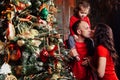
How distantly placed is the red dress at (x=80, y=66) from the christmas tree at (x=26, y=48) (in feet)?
2.64

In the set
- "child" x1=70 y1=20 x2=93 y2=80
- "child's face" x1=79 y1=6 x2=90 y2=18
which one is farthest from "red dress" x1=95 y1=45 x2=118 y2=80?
"child's face" x1=79 y1=6 x2=90 y2=18

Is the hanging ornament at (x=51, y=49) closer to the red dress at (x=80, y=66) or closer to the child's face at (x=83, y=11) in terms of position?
the red dress at (x=80, y=66)

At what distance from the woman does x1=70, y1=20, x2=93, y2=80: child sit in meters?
0.15

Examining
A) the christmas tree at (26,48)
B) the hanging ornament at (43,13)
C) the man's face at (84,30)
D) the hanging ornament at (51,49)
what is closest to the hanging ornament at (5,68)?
the christmas tree at (26,48)

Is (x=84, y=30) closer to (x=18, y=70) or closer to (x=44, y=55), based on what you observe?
(x=44, y=55)

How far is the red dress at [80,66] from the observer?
3793mm

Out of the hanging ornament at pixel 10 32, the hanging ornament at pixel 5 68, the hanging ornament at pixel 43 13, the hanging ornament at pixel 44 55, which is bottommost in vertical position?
the hanging ornament at pixel 5 68

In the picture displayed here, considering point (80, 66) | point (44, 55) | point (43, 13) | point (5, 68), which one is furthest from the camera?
point (80, 66)

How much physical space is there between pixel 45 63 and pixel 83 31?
42.0 inches

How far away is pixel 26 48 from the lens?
Answer: 277cm

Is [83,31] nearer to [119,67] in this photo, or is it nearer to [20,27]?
[20,27]

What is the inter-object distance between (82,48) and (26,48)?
117 centimetres

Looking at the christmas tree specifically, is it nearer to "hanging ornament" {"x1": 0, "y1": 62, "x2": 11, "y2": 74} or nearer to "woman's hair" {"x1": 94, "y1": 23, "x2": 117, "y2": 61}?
"hanging ornament" {"x1": 0, "y1": 62, "x2": 11, "y2": 74}

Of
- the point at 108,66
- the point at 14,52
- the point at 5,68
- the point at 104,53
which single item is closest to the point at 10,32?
the point at 14,52
